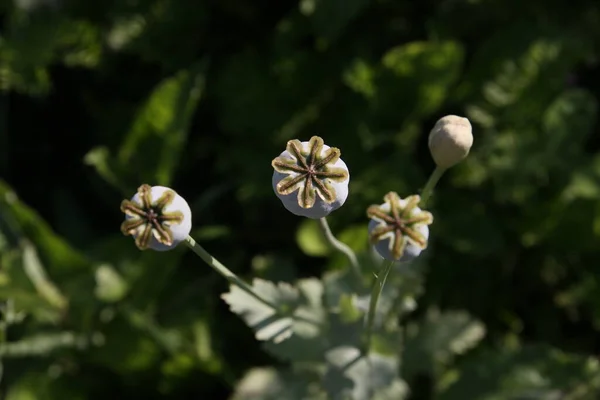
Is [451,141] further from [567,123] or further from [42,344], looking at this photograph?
[42,344]

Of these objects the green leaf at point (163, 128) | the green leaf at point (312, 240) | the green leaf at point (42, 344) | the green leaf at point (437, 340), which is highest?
the green leaf at point (163, 128)

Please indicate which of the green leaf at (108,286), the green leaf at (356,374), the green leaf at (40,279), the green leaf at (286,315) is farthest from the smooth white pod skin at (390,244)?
the green leaf at (40,279)

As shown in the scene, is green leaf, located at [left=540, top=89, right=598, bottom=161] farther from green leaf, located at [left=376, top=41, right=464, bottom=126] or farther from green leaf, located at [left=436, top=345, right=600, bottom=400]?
green leaf, located at [left=436, top=345, right=600, bottom=400]

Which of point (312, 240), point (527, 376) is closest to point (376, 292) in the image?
point (312, 240)

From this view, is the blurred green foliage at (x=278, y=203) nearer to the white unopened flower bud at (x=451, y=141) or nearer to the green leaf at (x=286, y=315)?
the green leaf at (x=286, y=315)

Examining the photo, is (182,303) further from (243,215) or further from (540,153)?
(540,153)

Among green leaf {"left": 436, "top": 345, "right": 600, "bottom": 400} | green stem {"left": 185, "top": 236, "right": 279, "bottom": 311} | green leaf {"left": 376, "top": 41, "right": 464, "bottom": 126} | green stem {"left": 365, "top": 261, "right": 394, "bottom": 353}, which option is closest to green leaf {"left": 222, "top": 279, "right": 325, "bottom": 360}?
green stem {"left": 185, "top": 236, "right": 279, "bottom": 311}
